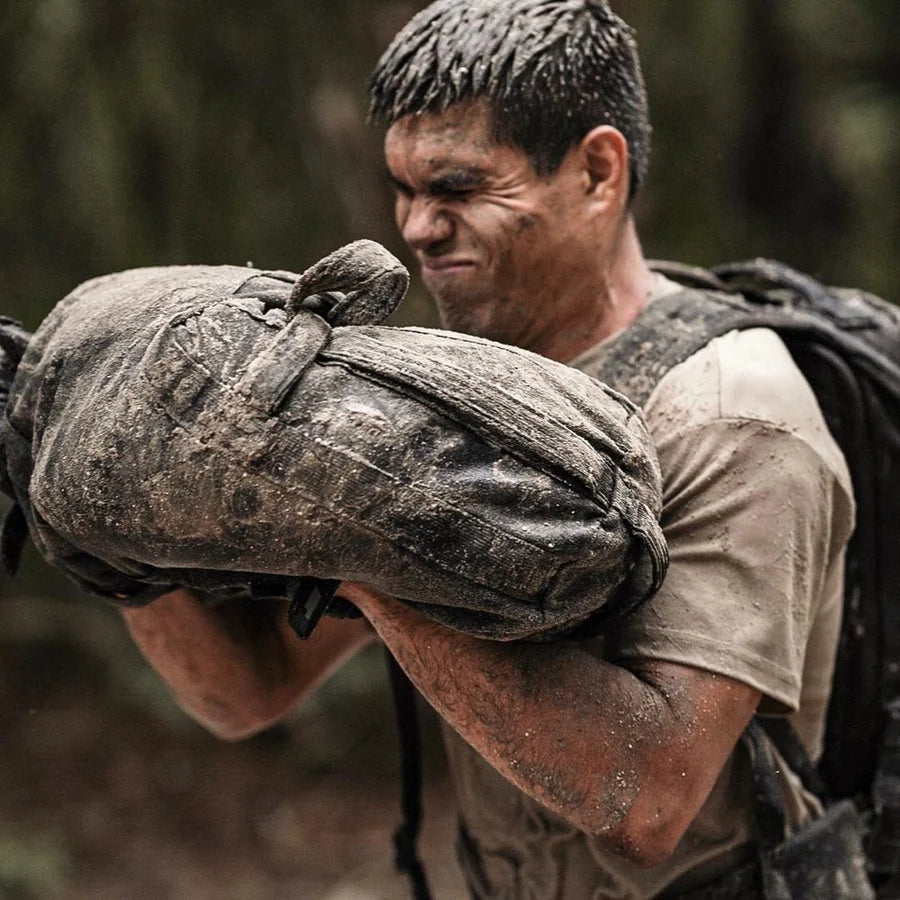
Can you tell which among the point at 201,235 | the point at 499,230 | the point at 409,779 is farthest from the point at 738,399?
the point at 201,235

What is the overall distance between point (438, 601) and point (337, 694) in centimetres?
398

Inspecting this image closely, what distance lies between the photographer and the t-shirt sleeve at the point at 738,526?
1.85 metres

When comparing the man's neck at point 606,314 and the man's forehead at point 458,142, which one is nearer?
the man's forehead at point 458,142

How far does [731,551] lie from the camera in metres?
1.89

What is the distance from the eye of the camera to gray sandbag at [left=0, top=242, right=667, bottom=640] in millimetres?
1471

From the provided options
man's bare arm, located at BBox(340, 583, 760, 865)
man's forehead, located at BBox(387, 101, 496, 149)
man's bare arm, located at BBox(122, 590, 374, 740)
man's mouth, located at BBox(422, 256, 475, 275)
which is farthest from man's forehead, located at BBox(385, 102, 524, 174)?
man's bare arm, located at BBox(122, 590, 374, 740)

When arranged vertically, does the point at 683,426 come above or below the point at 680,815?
above

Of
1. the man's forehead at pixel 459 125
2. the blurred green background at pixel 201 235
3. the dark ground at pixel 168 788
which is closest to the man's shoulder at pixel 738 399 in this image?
the man's forehead at pixel 459 125

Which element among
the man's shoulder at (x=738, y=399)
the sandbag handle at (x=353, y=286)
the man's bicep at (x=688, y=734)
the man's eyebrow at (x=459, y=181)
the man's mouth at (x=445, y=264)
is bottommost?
the man's bicep at (x=688, y=734)

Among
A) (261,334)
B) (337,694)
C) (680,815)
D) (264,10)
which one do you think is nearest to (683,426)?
(680,815)

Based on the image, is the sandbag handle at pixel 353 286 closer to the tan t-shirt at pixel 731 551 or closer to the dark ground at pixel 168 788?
the tan t-shirt at pixel 731 551

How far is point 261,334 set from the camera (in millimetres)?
1546

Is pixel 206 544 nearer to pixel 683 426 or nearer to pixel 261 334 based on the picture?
pixel 261 334

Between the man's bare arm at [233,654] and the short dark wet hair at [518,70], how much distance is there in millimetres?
901
